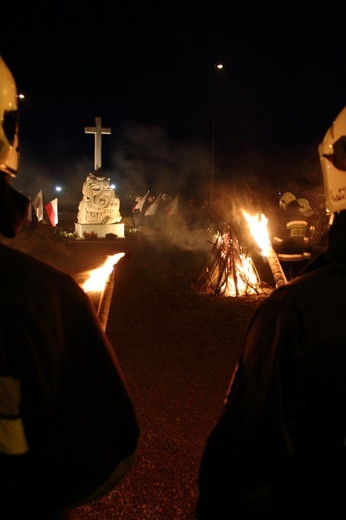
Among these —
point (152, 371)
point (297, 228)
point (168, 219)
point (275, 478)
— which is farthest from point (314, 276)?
point (168, 219)

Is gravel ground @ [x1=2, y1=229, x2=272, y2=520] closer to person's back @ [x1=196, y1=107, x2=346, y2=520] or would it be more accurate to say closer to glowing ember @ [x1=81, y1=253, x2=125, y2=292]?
glowing ember @ [x1=81, y1=253, x2=125, y2=292]

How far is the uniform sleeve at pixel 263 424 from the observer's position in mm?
1437

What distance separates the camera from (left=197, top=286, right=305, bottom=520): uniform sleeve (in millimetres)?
1437

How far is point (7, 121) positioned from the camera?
5.57 ft

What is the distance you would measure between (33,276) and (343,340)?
959mm

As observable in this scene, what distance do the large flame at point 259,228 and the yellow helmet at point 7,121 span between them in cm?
745

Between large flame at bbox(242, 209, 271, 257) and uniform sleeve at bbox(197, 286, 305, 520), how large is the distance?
295 inches

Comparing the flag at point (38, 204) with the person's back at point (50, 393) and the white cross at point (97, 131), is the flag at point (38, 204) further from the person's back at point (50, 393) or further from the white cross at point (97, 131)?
the person's back at point (50, 393)

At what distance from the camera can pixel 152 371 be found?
609cm

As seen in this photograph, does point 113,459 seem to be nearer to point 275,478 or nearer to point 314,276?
point 275,478

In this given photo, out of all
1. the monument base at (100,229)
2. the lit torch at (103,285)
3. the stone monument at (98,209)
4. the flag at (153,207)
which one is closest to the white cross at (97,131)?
the stone monument at (98,209)

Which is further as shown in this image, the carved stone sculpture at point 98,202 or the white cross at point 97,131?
the white cross at point 97,131

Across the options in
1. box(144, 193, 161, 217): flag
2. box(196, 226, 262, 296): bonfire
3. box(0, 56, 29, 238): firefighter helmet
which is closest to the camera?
box(0, 56, 29, 238): firefighter helmet

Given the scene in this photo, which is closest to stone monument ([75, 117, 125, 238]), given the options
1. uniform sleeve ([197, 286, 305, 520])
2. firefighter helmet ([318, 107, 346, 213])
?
firefighter helmet ([318, 107, 346, 213])
